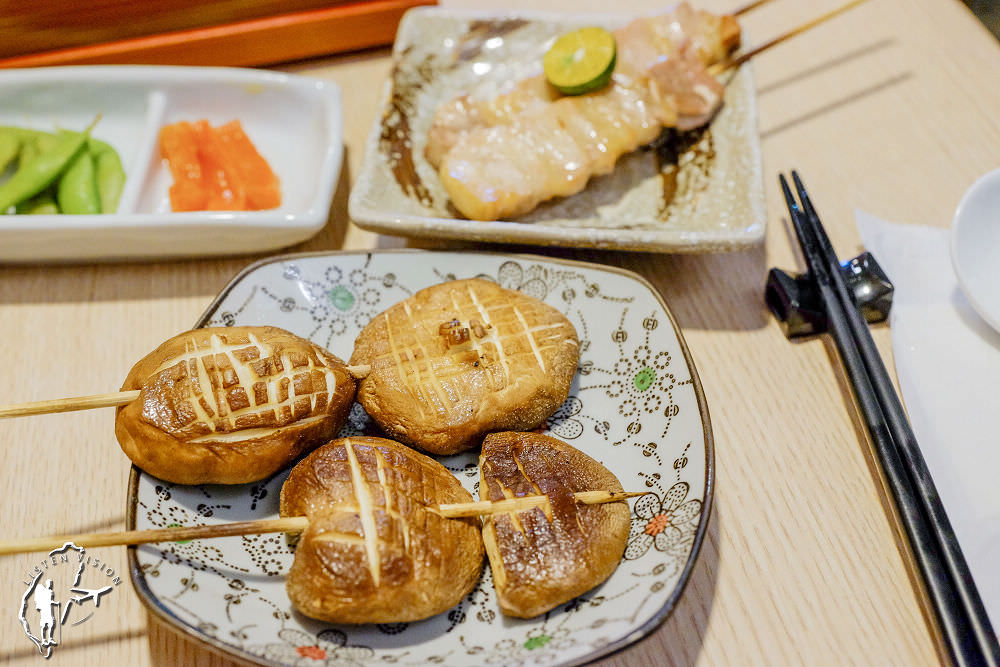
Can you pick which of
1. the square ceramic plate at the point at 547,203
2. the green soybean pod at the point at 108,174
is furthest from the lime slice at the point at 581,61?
the green soybean pod at the point at 108,174

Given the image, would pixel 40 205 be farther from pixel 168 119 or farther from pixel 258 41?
pixel 258 41

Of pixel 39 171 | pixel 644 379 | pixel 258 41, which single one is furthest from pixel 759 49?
pixel 39 171

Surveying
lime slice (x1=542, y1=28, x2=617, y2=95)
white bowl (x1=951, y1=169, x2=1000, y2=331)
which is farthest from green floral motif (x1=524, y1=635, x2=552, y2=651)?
lime slice (x1=542, y1=28, x2=617, y2=95)

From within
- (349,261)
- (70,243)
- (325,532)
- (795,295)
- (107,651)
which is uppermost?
(795,295)

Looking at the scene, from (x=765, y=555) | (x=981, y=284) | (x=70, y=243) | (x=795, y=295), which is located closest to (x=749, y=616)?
(x=765, y=555)

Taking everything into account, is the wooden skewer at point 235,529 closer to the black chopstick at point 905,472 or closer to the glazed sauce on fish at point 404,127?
the black chopstick at point 905,472

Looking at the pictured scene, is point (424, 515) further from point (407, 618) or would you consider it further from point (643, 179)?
point (643, 179)
